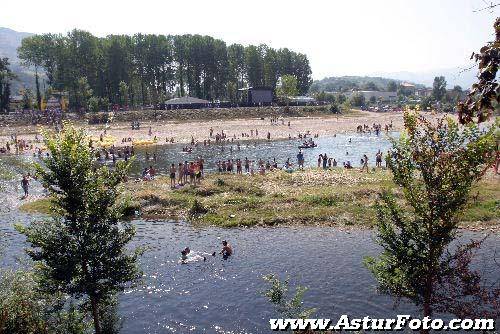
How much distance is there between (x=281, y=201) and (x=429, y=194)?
2591cm

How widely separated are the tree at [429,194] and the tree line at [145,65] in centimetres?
10964

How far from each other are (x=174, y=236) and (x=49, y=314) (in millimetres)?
16407

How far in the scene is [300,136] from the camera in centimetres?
9406

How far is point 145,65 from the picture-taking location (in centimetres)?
12988

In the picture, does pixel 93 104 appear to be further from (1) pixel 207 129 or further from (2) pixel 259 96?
(2) pixel 259 96

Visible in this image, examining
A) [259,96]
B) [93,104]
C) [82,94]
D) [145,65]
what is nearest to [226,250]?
[93,104]

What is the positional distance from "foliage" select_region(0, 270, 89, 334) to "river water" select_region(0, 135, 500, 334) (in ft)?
10.5

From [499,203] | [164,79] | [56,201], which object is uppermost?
[164,79]

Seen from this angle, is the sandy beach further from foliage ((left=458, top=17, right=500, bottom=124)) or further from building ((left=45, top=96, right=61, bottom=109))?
foliage ((left=458, top=17, right=500, bottom=124))

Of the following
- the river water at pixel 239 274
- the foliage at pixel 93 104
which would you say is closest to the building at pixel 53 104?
the foliage at pixel 93 104

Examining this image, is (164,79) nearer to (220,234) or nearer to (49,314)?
(220,234)

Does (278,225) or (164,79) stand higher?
(164,79)

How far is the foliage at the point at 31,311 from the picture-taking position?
16.1 meters

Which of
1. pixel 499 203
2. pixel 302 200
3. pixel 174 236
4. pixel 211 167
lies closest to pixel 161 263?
pixel 174 236
